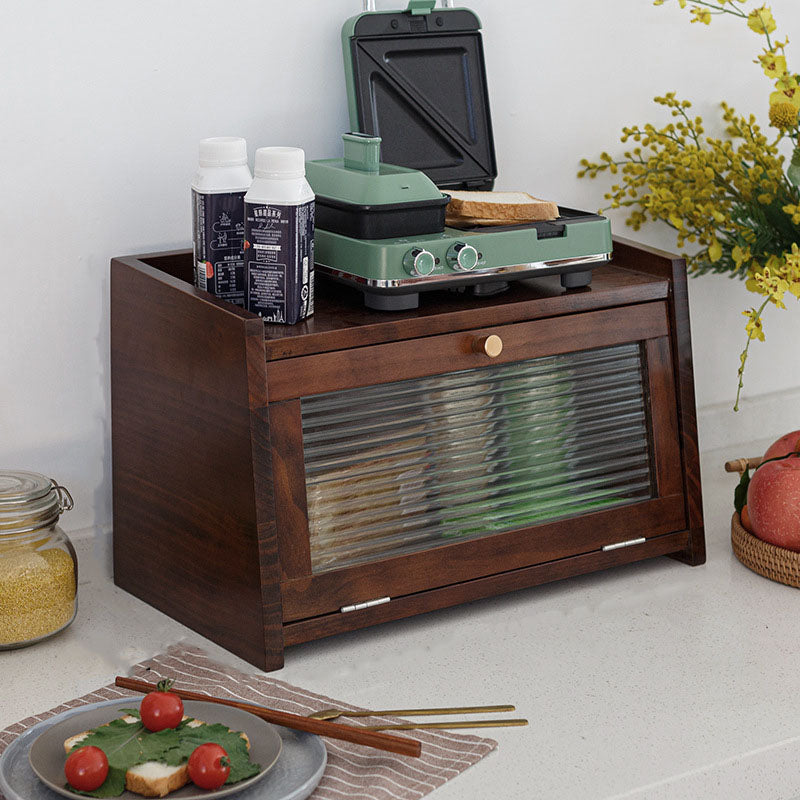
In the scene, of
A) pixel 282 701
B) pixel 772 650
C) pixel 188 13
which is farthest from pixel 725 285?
pixel 282 701

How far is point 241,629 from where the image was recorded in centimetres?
132

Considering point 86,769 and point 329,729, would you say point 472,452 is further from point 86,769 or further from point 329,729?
point 86,769

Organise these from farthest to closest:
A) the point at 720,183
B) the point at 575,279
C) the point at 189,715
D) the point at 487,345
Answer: the point at 720,183 < the point at 575,279 < the point at 487,345 < the point at 189,715

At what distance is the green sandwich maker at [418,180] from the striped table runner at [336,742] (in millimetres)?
429

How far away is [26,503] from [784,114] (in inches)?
40.6

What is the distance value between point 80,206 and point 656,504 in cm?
79

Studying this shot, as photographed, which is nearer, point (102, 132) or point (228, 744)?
point (228, 744)

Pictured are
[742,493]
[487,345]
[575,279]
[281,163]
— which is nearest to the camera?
[281,163]

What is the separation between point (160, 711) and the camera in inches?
41.1

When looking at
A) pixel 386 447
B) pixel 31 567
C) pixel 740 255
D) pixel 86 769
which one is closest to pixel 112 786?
pixel 86 769

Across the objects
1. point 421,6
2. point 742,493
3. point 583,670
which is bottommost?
point 583,670

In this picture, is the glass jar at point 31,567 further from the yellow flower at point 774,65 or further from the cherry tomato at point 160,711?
the yellow flower at point 774,65

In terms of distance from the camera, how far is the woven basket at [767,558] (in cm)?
149

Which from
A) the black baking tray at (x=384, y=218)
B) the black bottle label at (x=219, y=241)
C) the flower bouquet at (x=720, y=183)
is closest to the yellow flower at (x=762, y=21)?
the flower bouquet at (x=720, y=183)
